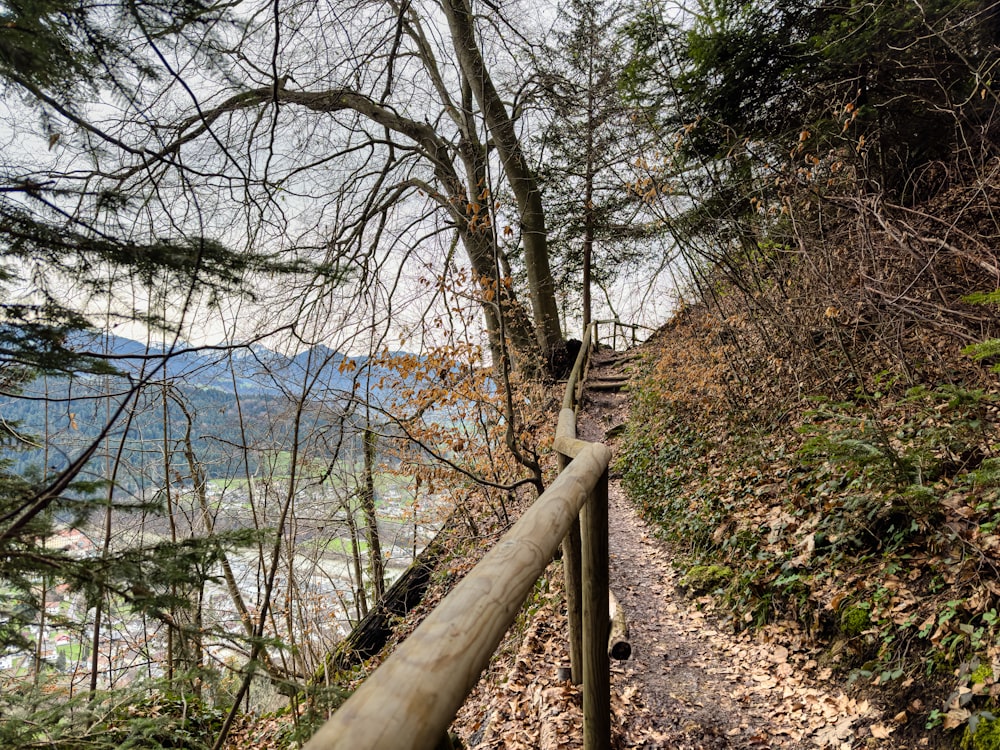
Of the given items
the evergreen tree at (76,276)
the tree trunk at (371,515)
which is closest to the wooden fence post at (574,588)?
the evergreen tree at (76,276)

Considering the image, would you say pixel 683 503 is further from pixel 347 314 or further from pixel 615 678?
pixel 347 314

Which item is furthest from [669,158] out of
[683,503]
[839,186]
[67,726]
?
[67,726]

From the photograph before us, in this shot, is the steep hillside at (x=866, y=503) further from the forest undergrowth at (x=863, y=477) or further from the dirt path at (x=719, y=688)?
the dirt path at (x=719, y=688)

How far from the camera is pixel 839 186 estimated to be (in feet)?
19.3

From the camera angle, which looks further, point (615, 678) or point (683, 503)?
point (683, 503)

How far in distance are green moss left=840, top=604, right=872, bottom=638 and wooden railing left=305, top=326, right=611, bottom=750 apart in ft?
6.46

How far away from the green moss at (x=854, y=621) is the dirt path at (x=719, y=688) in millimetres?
283

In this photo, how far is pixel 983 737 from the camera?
7.63ft

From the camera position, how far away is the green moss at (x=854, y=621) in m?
3.27

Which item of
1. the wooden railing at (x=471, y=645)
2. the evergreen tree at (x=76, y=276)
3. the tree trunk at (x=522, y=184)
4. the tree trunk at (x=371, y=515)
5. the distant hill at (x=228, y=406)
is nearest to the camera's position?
the wooden railing at (x=471, y=645)

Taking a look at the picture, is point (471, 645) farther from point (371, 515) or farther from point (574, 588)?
point (371, 515)

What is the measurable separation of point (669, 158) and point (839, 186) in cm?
213

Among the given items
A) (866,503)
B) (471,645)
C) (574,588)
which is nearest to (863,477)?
(866,503)

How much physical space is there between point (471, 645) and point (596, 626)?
5.39ft
